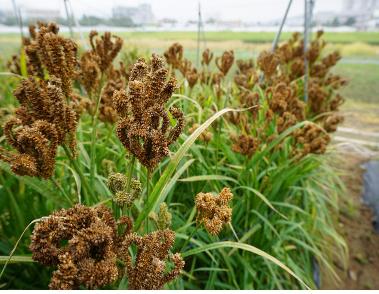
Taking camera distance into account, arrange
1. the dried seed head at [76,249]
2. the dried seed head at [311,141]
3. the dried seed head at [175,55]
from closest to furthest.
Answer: the dried seed head at [76,249] < the dried seed head at [311,141] < the dried seed head at [175,55]

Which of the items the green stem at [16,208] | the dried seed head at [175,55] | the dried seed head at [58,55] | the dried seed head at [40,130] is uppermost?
the dried seed head at [58,55]

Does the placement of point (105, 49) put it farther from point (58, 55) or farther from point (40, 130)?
point (40, 130)

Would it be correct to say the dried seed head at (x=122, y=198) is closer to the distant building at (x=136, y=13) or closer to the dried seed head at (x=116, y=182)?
the dried seed head at (x=116, y=182)

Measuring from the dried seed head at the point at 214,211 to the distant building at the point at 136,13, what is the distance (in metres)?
2.60

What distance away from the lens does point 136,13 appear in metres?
3.18

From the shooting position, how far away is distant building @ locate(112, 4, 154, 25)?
2971mm

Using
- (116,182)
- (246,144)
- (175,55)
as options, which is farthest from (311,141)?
(116,182)

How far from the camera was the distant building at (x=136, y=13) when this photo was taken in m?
2.97

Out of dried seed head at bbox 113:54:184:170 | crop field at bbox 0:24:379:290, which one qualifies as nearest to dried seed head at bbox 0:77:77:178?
crop field at bbox 0:24:379:290

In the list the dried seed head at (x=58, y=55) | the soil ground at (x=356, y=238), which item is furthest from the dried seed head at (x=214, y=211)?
the soil ground at (x=356, y=238)

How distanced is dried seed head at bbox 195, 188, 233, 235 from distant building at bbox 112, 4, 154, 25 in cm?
260

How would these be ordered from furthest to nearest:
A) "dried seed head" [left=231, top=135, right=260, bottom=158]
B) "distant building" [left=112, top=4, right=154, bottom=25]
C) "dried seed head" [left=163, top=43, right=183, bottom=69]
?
"distant building" [left=112, top=4, right=154, bottom=25]
"dried seed head" [left=163, top=43, right=183, bottom=69]
"dried seed head" [left=231, top=135, right=260, bottom=158]

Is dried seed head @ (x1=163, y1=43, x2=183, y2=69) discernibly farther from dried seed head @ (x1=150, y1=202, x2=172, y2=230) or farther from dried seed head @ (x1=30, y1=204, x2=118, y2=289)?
dried seed head @ (x1=30, y1=204, x2=118, y2=289)
